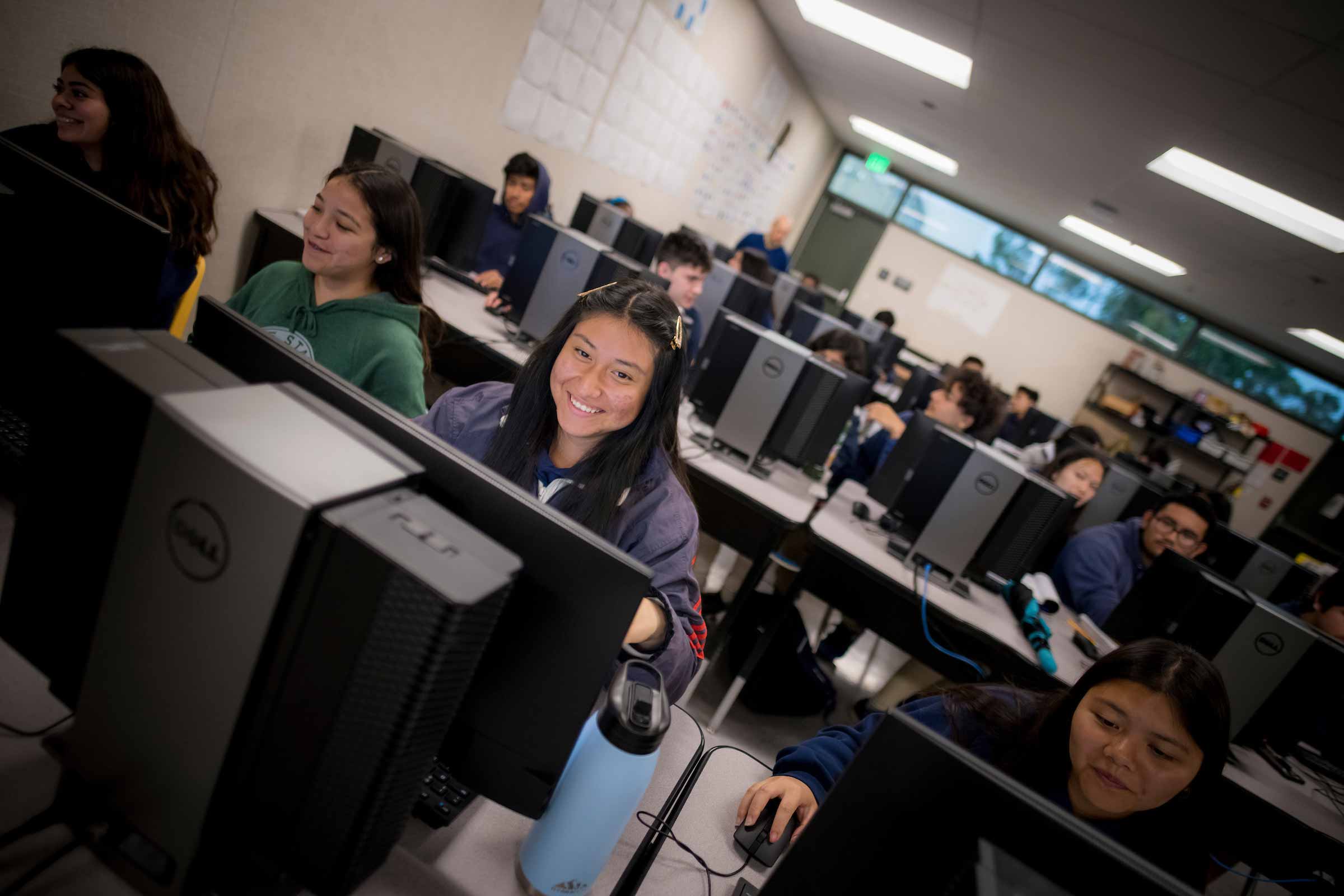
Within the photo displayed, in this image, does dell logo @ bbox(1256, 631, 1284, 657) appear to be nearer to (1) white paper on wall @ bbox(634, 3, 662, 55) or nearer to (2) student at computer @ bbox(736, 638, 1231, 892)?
(2) student at computer @ bbox(736, 638, 1231, 892)

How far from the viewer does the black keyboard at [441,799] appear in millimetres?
771

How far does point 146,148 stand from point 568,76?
2601 millimetres

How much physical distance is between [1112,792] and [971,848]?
1.81ft

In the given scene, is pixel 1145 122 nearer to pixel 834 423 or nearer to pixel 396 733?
pixel 834 423

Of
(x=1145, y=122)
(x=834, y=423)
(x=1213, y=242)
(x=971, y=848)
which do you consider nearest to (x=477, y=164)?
A: (x=834, y=423)

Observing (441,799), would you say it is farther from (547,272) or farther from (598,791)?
(547,272)

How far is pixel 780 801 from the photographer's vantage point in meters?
0.99

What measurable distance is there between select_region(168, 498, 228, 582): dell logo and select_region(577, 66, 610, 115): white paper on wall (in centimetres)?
417

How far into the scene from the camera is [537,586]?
65cm

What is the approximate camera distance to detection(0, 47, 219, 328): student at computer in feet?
5.65

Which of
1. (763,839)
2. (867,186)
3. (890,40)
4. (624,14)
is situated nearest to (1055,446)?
(890,40)

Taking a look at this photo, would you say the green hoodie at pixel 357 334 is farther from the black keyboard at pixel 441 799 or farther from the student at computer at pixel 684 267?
the student at computer at pixel 684 267

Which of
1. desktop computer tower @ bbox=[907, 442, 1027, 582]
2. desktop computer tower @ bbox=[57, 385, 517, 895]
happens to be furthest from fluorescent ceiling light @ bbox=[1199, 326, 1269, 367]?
desktop computer tower @ bbox=[57, 385, 517, 895]

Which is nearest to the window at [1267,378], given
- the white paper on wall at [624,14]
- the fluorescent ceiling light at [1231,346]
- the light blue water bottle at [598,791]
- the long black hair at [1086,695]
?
the fluorescent ceiling light at [1231,346]
